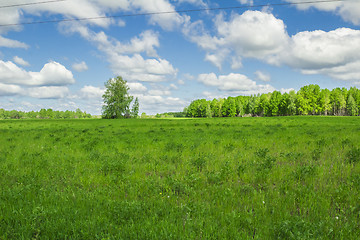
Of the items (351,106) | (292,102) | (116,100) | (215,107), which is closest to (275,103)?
(292,102)

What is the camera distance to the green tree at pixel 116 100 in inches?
3442

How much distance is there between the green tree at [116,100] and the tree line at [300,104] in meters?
58.2

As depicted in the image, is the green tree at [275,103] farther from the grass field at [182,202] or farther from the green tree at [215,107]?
the grass field at [182,202]

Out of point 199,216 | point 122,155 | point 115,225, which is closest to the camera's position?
point 115,225

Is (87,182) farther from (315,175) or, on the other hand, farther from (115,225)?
(315,175)

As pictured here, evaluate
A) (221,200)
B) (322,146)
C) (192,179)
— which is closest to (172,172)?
(192,179)

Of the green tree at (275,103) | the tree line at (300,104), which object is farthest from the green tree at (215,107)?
the green tree at (275,103)

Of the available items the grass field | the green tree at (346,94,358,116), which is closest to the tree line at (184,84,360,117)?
the green tree at (346,94,358,116)

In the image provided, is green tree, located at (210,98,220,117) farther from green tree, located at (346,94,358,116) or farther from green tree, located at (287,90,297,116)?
green tree, located at (346,94,358,116)

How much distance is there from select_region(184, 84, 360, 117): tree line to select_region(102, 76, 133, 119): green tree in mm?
58190

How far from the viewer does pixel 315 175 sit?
21.9 ft

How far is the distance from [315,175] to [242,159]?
2.97m

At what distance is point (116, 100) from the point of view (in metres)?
88.9

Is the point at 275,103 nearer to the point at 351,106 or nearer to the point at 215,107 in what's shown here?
the point at 351,106
